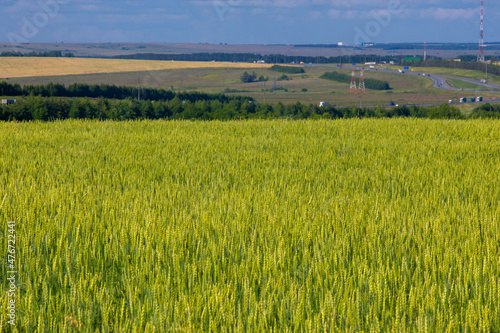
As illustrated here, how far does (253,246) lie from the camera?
388 cm

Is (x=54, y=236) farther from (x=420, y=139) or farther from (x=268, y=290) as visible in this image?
(x=420, y=139)

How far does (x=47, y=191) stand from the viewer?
5965 mm

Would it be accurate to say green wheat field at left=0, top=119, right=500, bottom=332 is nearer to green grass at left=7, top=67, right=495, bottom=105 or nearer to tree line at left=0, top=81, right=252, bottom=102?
tree line at left=0, top=81, right=252, bottom=102

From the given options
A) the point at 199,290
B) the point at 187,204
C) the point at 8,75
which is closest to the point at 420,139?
the point at 187,204

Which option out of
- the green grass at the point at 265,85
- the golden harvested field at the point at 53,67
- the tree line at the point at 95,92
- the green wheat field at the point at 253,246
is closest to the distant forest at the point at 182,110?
the green wheat field at the point at 253,246

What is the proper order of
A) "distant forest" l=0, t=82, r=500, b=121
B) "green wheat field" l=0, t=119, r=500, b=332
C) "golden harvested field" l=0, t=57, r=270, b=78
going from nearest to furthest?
"green wheat field" l=0, t=119, r=500, b=332, "distant forest" l=0, t=82, r=500, b=121, "golden harvested field" l=0, t=57, r=270, b=78

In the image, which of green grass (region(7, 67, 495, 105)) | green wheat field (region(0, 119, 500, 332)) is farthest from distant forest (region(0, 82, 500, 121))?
green grass (region(7, 67, 495, 105))

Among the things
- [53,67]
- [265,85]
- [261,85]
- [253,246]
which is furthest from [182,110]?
[261,85]

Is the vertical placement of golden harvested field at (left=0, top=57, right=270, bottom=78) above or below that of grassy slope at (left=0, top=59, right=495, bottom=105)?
above

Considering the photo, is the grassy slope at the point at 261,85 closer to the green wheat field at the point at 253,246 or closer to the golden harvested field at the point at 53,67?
the golden harvested field at the point at 53,67

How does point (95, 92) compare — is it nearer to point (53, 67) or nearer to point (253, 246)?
point (53, 67)

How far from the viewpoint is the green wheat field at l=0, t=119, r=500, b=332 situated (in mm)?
2873

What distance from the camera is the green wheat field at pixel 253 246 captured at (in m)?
2.87

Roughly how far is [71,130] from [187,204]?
8748 millimetres
